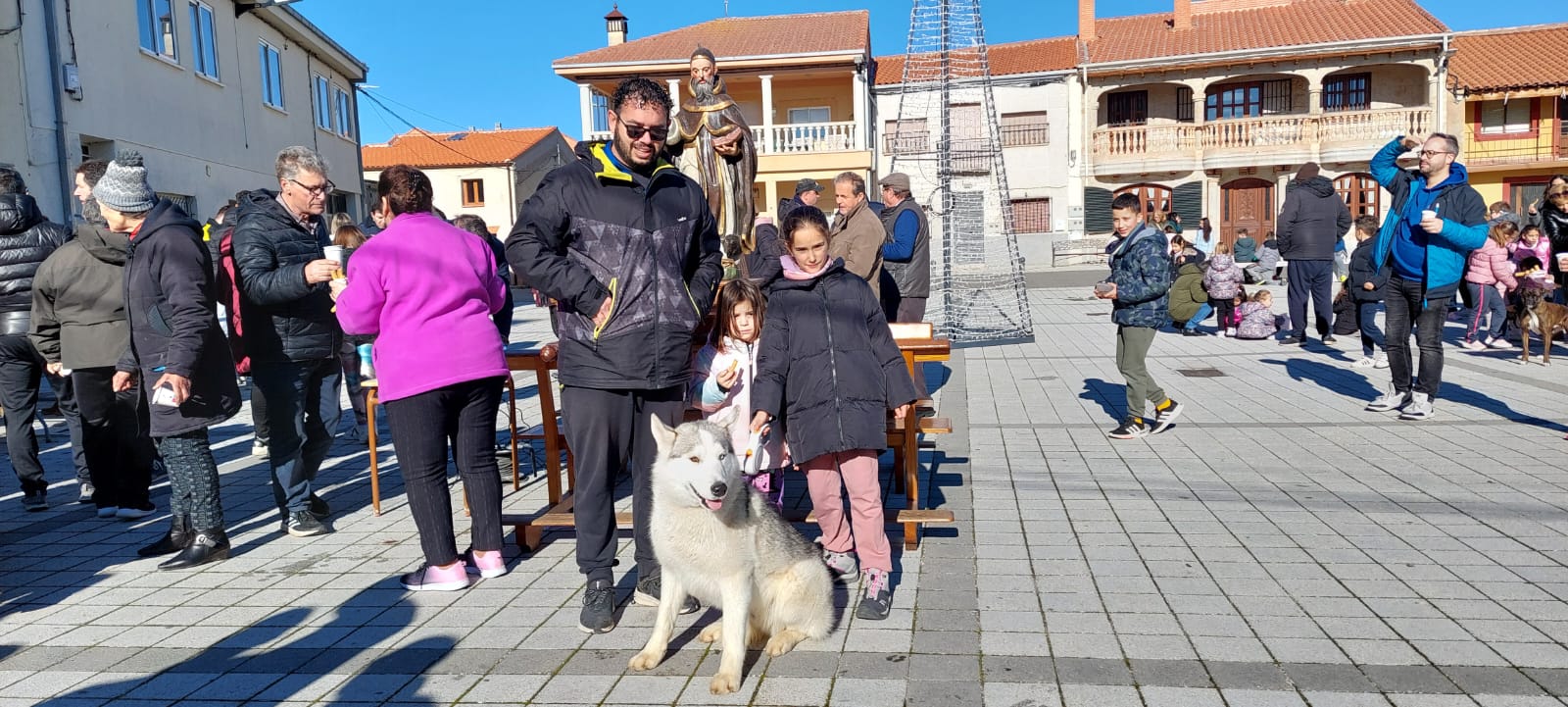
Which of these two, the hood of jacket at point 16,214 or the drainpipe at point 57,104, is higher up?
the drainpipe at point 57,104

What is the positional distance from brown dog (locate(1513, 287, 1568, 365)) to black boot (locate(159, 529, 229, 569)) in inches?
479

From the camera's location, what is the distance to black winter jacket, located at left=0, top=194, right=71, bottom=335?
618cm

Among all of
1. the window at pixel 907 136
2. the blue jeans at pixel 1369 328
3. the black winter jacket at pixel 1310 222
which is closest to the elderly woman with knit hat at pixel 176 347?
the blue jeans at pixel 1369 328

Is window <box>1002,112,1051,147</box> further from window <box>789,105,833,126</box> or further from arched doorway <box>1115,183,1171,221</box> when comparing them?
window <box>789,105,833,126</box>

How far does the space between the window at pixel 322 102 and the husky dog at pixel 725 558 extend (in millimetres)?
24255

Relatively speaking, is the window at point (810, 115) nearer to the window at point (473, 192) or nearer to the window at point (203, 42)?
the window at point (473, 192)

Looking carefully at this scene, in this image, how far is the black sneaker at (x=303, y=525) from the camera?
18.4 feet

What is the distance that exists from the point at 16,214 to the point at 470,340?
3885 millimetres

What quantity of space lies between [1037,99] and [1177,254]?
76.6ft

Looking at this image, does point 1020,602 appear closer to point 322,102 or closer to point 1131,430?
point 1131,430

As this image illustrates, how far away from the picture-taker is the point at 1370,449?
6938 millimetres

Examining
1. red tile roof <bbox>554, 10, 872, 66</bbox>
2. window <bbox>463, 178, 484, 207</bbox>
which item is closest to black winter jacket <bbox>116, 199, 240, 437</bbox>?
red tile roof <bbox>554, 10, 872, 66</bbox>

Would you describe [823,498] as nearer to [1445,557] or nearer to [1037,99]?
[1445,557]

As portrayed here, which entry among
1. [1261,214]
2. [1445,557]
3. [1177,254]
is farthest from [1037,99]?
[1445,557]
